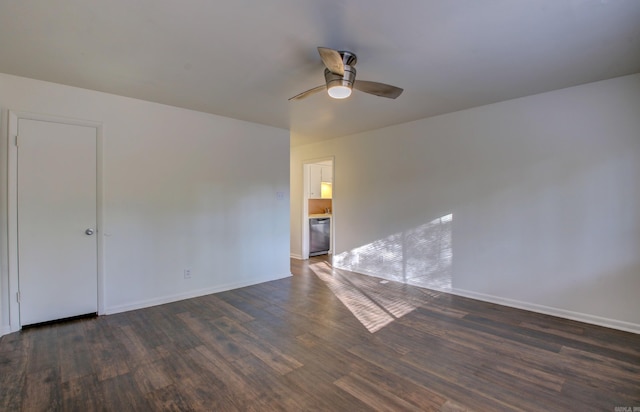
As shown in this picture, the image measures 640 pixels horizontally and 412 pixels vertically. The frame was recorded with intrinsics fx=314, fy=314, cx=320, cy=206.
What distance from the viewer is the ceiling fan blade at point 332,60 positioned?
2035mm

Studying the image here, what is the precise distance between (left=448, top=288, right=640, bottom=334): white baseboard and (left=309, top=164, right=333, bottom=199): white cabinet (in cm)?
340

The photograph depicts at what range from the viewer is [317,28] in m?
2.09

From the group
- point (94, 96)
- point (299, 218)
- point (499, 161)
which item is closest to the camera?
point (94, 96)

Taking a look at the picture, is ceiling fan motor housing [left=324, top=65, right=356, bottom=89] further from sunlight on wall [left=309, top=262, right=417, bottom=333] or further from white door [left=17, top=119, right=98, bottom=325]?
white door [left=17, top=119, right=98, bottom=325]

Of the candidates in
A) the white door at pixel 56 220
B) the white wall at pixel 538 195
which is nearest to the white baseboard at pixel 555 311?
the white wall at pixel 538 195

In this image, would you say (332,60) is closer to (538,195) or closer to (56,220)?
(538,195)

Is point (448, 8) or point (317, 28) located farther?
point (317, 28)

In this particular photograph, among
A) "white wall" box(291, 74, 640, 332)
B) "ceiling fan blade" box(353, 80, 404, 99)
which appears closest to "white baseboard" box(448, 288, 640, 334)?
"white wall" box(291, 74, 640, 332)

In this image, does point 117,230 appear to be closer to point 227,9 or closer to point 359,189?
point 227,9

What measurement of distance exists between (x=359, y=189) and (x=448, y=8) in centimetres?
348

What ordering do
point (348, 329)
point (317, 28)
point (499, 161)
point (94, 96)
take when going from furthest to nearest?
point (499, 161) < point (94, 96) < point (348, 329) < point (317, 28)

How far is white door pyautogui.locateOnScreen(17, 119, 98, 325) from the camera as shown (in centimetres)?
298

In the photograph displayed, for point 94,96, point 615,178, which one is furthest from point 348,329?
point 94,96

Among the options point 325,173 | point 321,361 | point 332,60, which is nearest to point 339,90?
point 332,60
